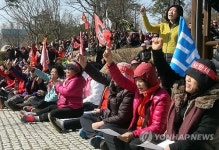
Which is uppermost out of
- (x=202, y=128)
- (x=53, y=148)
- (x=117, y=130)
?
(x=202, y=128)

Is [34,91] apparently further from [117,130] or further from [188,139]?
[188,139]

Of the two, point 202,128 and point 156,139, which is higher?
point 202,128

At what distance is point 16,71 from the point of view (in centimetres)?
1115

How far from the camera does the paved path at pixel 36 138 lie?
620cm

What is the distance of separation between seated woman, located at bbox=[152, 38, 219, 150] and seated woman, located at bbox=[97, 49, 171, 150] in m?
0.48

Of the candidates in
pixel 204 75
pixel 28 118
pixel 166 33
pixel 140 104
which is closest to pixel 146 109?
pixel 140 104

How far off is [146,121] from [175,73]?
75 cm

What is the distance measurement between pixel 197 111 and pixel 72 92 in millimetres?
3952

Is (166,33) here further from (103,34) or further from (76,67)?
Answer: (76,67)

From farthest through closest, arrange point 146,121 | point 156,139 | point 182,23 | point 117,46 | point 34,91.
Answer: point 117,46, point 34,91, point 182,23, point 146,121, point 156,139

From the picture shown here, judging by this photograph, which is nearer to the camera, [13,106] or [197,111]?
[197,111]

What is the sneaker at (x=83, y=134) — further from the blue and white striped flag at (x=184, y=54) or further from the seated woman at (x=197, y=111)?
the seated woman at (x=197, y=111)

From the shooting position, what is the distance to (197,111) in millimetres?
3494

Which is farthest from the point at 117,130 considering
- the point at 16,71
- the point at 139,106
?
the point at 16,71
